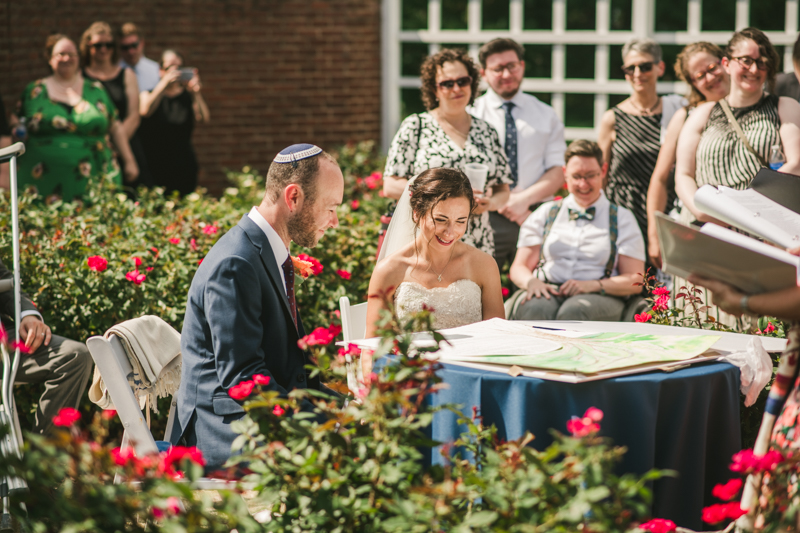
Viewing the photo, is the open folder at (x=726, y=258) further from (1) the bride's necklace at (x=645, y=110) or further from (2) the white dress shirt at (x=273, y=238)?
(1) the bride's necklace at (x=645, y=110)

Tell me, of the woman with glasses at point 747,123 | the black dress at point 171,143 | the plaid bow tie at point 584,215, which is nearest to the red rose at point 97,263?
the plaid bow tie at point 584,215

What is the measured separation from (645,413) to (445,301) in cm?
116

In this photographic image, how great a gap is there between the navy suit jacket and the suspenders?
7.05ft

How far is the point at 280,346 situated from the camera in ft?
8.66

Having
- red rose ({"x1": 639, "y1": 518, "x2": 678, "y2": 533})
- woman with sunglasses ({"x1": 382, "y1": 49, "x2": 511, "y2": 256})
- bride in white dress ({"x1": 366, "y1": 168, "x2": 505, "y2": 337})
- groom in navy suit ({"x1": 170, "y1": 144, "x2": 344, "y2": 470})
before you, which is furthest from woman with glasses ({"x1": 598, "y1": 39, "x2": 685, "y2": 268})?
red rose ({"x1": 639, "y1": 518, "x2": 678, "y2": 533})

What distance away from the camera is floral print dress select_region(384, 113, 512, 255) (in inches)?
173

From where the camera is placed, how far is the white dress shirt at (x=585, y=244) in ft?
14.6

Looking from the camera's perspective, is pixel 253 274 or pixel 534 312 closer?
pixel 253 274

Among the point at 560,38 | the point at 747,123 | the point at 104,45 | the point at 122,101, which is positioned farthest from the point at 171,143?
the point at 747,123

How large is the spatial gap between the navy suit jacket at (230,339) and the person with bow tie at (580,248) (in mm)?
1998

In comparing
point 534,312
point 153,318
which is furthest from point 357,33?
point 153,318

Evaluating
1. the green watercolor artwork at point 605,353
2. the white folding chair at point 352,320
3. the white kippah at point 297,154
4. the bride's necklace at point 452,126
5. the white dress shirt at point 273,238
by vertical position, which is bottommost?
the white folding chair at point 352,320

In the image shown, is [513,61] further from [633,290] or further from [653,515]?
[653,515]

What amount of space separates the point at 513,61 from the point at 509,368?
10.7 feet
